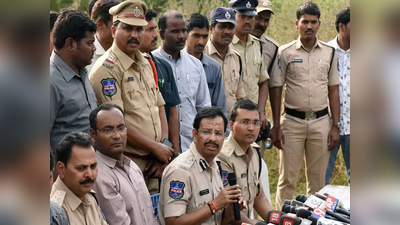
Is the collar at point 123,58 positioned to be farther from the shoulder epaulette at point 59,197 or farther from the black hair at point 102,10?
the shoulder epaulette at point 59,197

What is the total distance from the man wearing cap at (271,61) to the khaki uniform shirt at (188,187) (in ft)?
6.74

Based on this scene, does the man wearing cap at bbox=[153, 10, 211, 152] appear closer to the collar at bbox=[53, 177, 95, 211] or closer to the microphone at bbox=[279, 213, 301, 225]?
the microphone at bbox=[279, 213, 301, 225]

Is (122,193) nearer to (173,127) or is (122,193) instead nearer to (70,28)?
(70,28)

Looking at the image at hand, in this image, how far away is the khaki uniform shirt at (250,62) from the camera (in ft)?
16.4

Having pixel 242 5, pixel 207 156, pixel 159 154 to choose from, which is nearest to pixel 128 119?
pixel 159 154

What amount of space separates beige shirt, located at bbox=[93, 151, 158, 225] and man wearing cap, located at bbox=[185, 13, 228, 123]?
1.54m

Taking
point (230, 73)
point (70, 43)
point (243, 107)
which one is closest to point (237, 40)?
point (230, 73)

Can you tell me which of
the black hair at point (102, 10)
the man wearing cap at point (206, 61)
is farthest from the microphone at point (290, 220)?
the black hair at point (102, 10)

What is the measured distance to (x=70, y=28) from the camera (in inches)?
116

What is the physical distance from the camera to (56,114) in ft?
9.35

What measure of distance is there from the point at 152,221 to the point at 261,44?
256cm

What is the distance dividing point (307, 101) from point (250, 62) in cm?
73

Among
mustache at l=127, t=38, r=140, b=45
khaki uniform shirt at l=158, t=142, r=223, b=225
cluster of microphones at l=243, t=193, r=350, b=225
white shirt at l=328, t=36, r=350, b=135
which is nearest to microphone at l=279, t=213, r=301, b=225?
cluster of microphones at l=243, t=193, r=350, b=225

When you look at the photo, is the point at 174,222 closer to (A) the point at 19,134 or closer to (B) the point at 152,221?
(B) the point at 152,221
